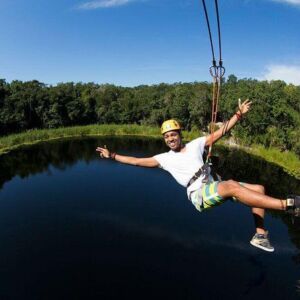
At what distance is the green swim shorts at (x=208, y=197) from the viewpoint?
17.5 ft

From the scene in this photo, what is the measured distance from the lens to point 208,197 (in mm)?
5438

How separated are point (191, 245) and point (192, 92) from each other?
39.4 metres

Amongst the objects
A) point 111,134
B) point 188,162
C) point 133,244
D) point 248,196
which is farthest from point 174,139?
point 111,134

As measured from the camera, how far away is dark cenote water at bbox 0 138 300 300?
432 inches

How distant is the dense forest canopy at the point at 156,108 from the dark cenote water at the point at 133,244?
28.8 feet

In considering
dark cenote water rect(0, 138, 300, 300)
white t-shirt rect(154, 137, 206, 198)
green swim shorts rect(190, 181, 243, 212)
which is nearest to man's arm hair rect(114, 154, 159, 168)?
white t-shirt rect(154, 137, 206, 198)

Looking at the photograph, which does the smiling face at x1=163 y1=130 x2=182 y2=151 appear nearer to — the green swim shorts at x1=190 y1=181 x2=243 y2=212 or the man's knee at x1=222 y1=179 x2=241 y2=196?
the green swim shorts at x1=190 y1=181 x2=243 y2=212

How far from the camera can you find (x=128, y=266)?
1203cm

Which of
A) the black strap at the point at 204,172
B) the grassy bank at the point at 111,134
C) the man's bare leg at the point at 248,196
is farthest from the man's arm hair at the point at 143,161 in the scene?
the grassy bank at the point at 111,134

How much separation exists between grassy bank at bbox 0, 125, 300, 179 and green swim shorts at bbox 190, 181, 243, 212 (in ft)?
67.3

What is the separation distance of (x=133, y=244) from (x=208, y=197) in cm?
899

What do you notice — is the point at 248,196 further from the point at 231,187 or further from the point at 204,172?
the point at 204,172

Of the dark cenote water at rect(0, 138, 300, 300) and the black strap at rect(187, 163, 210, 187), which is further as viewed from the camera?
the dark cenote water at rect(0, 138, 300, 300)

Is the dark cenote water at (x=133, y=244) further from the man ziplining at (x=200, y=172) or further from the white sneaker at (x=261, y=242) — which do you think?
the man ziplining at (x=200, y=172)
